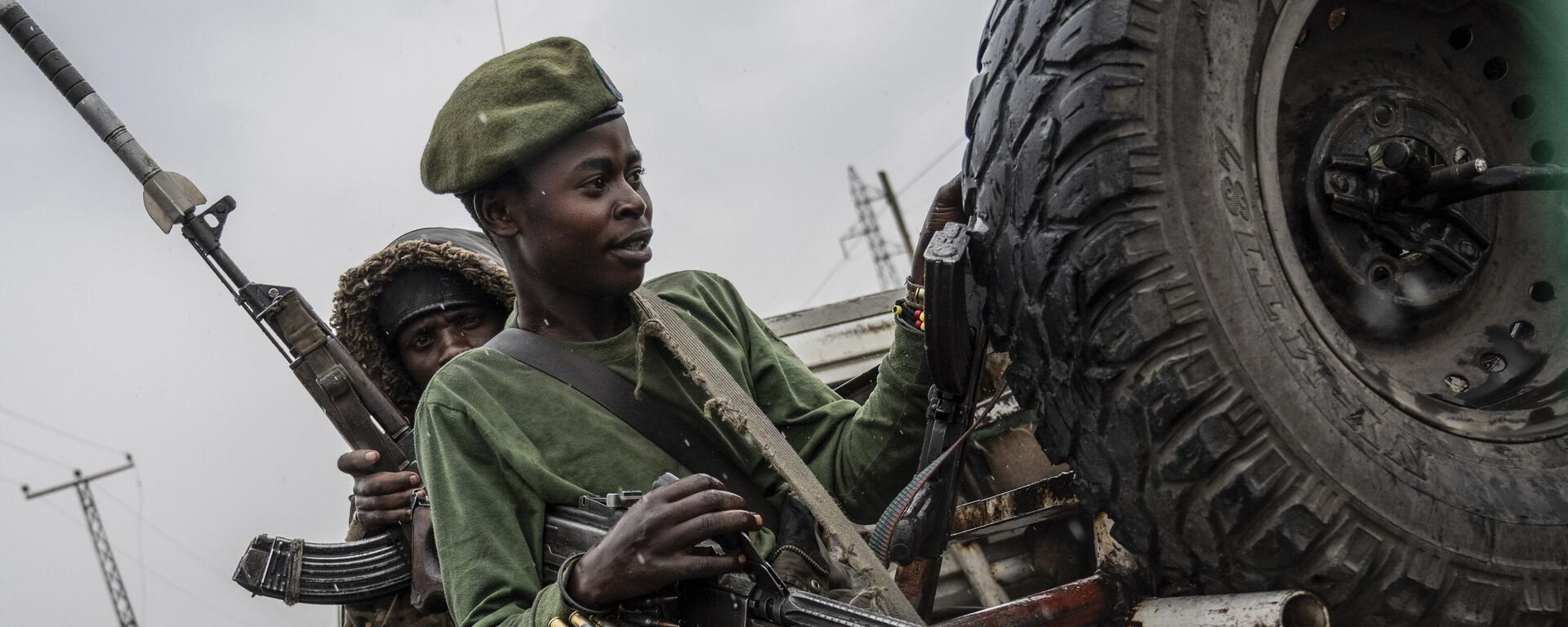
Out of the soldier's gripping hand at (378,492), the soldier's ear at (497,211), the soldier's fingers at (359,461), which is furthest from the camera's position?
the soldier's fingers at (359,461)

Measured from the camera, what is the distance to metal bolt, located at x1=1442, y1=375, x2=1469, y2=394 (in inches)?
71.7

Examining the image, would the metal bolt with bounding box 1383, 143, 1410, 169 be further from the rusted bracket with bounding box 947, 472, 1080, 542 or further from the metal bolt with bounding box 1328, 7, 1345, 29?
the rusted bracket with bounding box 947, 472, 1080, 542

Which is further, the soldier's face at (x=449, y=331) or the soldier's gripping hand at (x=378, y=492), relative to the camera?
the soldier's face at (x=449, y=331)

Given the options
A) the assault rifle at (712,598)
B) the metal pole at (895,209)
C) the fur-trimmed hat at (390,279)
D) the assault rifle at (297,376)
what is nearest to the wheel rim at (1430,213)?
the assault rifle at (712,598)

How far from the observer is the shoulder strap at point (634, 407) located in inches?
86.2

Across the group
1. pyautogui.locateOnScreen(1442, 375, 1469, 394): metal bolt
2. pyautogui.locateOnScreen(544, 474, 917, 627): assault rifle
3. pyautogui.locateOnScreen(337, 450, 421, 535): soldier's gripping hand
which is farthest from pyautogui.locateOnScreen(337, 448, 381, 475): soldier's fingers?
pyautogui.locateOnScreen(1442, 375, 1469, 394): metal bolt

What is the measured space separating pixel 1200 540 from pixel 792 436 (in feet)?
3.48

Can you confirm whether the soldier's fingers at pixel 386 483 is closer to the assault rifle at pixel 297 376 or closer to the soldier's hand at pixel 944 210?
the assault rifle at pixel 297 376

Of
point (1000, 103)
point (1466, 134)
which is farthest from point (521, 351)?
point (1466, 134)

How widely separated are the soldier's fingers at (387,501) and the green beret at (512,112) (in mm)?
1653

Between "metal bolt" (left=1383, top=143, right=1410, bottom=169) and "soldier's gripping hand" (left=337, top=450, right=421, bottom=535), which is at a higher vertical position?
"soldier's gripping hand" (left=337, top=450, right=421, bottom=535)

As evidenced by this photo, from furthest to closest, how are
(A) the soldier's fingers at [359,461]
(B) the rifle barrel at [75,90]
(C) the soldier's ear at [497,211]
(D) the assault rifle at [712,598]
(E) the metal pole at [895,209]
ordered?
(E) the metal pole at [895,209], (B) the rifle barrel at [75,90], (A) the soldier's fingers at [359,461], (C) the soldier's ear at [497,211], (D) the assault rifle at [712,598]

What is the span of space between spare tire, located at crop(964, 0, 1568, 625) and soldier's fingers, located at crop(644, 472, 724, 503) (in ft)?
1.57

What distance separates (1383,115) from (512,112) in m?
1.43
